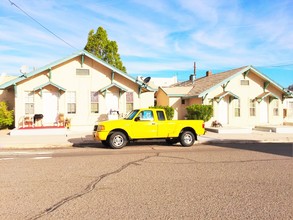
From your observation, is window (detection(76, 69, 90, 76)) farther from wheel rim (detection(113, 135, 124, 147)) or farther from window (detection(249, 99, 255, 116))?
window (detection(249, 99, 255, 116))

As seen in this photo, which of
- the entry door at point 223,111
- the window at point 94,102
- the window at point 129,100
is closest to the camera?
the window at point 94,102

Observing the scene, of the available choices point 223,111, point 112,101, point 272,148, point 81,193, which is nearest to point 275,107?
point 223,111

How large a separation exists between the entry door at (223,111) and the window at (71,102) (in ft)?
38.6

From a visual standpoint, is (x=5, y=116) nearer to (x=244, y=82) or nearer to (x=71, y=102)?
(x=71, y=102)

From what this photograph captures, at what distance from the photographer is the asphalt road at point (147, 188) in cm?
467

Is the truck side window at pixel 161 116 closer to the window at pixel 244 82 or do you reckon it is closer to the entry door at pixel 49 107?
the entry door at pixel 49 107

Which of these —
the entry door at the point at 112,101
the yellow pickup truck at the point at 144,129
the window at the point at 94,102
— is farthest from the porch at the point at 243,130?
the window at the point at 94,102

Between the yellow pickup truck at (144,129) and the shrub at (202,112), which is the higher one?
the shrub at (202,112)

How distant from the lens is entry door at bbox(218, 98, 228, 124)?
24609mm

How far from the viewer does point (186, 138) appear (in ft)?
44.6

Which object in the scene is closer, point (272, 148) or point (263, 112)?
point (272, 148)

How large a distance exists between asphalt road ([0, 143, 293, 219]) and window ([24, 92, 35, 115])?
1219 centimetres

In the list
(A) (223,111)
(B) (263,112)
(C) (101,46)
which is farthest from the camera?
(C) (101,46)

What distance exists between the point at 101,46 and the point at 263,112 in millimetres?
19504
